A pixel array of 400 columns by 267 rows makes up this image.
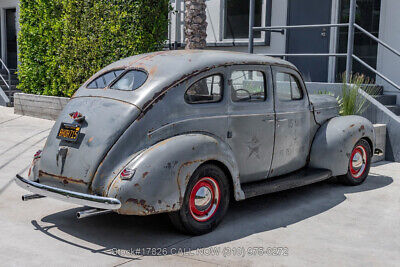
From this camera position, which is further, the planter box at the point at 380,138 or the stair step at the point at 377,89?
the stair step at the point at 377,89

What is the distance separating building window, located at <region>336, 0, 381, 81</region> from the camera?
10.7 meters

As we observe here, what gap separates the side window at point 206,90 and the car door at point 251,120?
14 cm

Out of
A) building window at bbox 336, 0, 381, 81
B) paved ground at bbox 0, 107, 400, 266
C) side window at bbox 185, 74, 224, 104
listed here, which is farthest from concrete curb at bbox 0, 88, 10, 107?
side window at bbox 185, 74, 224, 104

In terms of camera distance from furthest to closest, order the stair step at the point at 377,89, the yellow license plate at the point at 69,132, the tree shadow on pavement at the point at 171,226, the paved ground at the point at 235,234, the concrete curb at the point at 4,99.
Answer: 1. the concrete curb at the point at 4,99
2. the stair step at the point at 377,89
3. the yellow license plate at the point at 69,132
4. the tree shadow on pavement at the point at 171,226
5. the paved ground at the point at 235,234

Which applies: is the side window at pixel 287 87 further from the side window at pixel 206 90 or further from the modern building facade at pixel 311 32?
the modern building facade at pixel 311 32

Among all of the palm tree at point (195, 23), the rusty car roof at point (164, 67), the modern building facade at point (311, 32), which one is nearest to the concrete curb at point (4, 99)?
the modern building facade at point (311, 32)

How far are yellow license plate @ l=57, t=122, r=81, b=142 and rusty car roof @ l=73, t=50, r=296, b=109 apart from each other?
0.41 m

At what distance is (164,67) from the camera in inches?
199

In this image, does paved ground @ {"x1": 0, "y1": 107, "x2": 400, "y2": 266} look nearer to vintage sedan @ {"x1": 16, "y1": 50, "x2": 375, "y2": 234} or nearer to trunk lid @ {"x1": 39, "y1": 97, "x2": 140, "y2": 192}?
vintage sedan @ {"x1": 16, "y1": 50, "x2": 375, "y2": 234}

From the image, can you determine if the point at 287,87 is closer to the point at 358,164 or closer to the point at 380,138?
the point at 358,164

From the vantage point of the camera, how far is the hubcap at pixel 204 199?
4758 millimetres

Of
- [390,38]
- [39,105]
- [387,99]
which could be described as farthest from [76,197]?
[39,105]

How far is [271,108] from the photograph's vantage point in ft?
18.8

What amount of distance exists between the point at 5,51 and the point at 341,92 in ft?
49.7
